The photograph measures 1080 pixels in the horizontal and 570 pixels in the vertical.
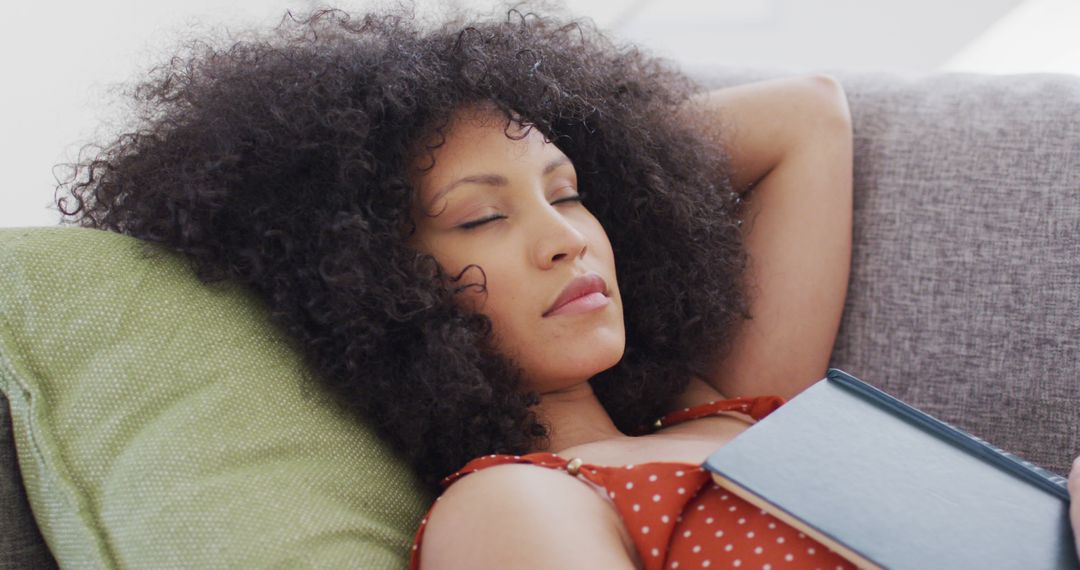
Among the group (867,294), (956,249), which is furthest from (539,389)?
(956,249)

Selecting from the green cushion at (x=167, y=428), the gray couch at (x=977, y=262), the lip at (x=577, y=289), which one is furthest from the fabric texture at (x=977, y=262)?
the green cushion at (x=167, y=428)

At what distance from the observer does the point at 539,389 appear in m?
1.16

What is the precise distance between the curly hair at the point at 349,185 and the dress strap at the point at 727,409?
0.71 ft

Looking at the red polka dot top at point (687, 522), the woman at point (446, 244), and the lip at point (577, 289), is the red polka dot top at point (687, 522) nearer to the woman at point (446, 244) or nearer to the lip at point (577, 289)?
the woman at point (446, 244)

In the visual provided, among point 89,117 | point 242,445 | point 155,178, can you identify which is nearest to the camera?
point 242,445

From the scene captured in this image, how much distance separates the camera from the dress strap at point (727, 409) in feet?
3.99

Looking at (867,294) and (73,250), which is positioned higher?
(73,250)

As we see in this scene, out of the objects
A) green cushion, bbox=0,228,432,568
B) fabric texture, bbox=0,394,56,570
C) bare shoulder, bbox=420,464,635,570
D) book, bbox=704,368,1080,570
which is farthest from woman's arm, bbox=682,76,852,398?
fabric texture, bbox=0,394,56,570

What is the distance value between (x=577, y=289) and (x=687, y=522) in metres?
0.29

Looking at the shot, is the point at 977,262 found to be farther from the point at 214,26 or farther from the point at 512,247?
the point at 214,26

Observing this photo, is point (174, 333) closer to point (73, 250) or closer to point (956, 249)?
point (73, 250)

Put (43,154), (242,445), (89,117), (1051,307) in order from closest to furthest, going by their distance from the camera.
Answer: (242,445) → (1051,307) → (43,154) → (89,117)

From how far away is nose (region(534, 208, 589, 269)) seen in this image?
106 centimetres

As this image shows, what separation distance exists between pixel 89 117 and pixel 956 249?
61.8 inches
